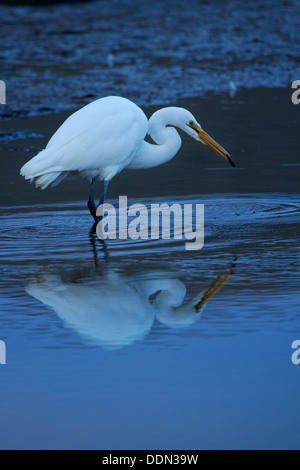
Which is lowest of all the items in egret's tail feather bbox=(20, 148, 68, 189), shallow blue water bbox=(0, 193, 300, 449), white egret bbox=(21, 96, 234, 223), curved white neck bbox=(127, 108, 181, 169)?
shallow blue water bbox=(0, 193, 300, 449)

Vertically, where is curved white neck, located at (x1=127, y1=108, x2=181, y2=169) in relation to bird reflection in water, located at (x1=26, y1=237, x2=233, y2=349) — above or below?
above

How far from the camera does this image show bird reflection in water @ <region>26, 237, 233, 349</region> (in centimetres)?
473

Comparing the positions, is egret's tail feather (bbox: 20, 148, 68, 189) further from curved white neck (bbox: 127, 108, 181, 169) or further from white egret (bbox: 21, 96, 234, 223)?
curved white neck (bbox: 127, 108, 181, 169)

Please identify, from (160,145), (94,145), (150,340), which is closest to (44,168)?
(94,145)

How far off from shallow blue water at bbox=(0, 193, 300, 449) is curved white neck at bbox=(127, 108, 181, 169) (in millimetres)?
1153

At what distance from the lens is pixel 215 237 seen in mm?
6703

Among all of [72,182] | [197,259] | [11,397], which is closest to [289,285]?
[197,259]

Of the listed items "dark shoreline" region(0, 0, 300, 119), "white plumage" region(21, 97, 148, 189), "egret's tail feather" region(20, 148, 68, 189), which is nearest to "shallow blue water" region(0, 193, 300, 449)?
"egret's tail feather" region(20, 148, 68, 189)

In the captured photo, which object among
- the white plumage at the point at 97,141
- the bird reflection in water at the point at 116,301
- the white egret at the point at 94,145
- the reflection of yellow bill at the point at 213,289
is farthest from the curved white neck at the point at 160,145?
the reflection of yellow bill at the point at 213,289

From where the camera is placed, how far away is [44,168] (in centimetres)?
717

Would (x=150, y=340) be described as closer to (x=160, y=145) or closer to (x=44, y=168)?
(x=44, y=168)

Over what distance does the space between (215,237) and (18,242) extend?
1.38 metres

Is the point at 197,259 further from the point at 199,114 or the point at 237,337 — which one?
the point at 199,114

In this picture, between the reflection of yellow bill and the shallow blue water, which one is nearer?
the shallow blue water
